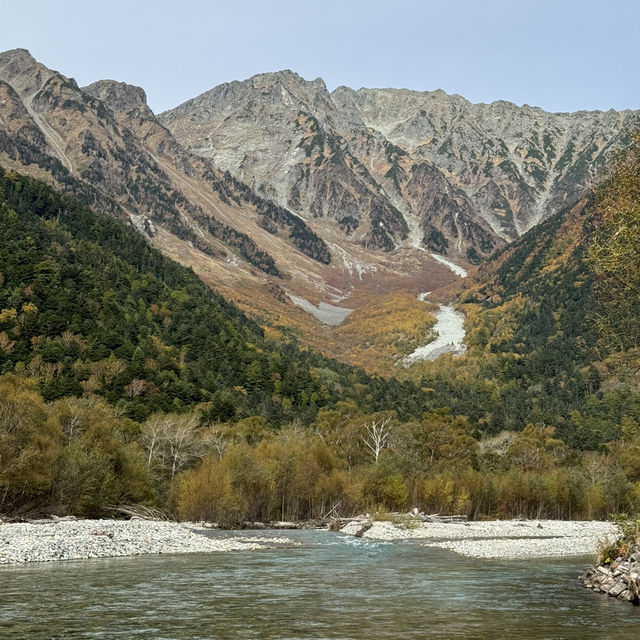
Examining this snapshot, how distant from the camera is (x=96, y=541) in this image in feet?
177

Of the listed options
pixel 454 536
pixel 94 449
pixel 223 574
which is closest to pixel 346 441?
pixel 454 536

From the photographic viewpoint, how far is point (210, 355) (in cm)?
19388

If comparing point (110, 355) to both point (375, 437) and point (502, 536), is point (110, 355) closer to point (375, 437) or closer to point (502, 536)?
point (375, 437)

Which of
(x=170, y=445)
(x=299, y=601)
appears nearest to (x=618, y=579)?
(x=299, y=601)

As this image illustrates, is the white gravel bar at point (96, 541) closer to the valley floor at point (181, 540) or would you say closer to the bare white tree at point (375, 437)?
the valley floor at point (181, 540)

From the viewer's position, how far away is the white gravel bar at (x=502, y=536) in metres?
62.9

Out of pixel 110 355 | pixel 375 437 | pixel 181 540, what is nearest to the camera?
pixel 181 540

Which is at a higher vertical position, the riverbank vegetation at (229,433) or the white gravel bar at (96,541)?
the riverbank vegetation at (229,433)

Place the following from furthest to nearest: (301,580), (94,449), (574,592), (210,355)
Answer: (210,355), (94,449), (301,580), (574,592)

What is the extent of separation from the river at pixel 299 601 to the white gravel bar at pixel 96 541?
2.69 m

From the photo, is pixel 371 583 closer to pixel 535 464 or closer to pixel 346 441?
pixel 346 441

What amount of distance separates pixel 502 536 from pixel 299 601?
5251 cm

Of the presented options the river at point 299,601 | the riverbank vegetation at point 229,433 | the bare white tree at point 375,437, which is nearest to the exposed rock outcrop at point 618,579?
the river at point 299,601

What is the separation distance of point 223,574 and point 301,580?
528 centimetres
